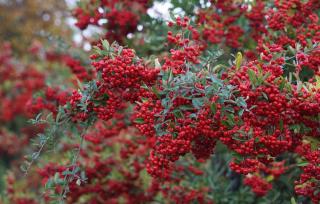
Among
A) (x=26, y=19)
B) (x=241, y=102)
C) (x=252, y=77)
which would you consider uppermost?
(x=26, y=19)

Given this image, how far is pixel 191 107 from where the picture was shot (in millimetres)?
2994

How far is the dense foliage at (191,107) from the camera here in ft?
9.56

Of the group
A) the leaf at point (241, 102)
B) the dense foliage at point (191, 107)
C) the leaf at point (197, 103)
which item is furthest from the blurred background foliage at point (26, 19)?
the leaf at point (241, 102)

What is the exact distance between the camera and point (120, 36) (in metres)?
A: 4.92

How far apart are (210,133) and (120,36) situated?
223 cm

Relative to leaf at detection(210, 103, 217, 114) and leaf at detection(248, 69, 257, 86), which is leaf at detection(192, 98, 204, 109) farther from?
leaf at detection(248, 69, 257, 86)

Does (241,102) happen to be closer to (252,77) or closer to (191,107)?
(252,77)

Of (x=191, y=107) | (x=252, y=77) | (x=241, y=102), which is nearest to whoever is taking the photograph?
(x=241, y=102)

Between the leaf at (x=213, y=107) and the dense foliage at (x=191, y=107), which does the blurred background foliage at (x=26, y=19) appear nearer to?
the dense foliage at (x=191, y=107)

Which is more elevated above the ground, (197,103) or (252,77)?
(252,77)

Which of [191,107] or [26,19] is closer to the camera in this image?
[191,107]

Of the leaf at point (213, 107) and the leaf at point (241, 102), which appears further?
the leaf at point (213, 107)

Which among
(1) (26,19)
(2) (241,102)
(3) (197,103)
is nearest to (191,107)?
(3) (197,103)

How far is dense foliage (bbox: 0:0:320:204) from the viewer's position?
2914 mm
